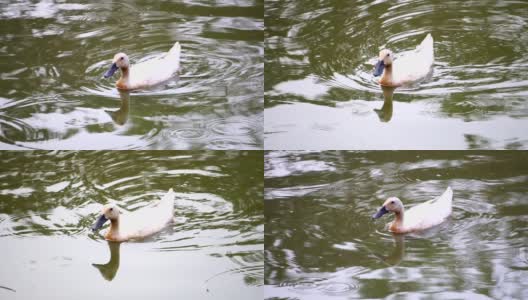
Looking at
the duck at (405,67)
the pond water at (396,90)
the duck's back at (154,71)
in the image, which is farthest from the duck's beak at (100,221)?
the duck at (405,67)

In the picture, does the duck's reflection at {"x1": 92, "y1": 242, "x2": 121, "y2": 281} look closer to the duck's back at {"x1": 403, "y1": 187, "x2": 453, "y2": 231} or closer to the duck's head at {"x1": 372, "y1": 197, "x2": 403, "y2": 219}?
the duck's head at {"x1": 372, "y1": 197, "x2": 403, "y2": 219}

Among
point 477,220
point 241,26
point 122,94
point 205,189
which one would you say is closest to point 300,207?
point 205,189

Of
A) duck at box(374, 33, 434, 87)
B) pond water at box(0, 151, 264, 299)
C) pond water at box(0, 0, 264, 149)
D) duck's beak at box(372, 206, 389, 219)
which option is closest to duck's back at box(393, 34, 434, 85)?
duck at box(374, 33, 434, 87)

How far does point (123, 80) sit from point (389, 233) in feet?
4.65

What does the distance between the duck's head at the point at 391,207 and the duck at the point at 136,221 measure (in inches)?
30.9

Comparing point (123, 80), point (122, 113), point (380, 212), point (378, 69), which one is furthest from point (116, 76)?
point (380, 212)

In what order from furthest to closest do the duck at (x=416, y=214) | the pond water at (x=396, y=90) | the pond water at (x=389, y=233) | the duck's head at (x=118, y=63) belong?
1. the duck's head at (x=118, y=63)
2. the pond water at (x=396, y=90)
3. the duck at (x=416, y=214)
4. the pond water at (x=389, y=233)

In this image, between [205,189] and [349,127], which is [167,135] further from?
[349,127]

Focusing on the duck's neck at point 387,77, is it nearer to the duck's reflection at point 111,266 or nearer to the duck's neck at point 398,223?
the duck's neck at point 398,223

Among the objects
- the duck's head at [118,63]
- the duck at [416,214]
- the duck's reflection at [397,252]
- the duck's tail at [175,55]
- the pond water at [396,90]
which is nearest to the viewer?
the duck's reflection at [397,252]

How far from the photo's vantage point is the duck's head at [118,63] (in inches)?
183

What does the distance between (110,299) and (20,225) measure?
0.54 meters

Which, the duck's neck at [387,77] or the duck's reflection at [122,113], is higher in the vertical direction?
the duck's neck at [387,77]

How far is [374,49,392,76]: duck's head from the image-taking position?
4.67 metres
